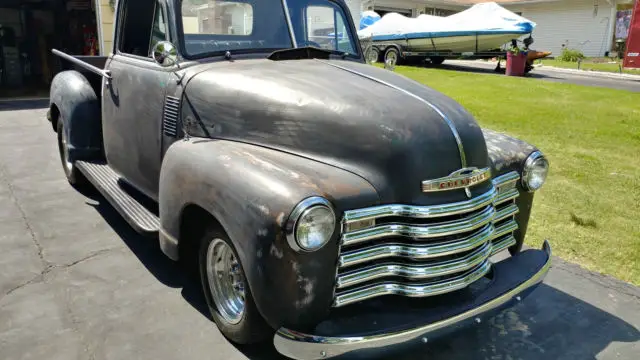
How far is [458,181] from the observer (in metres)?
2.55

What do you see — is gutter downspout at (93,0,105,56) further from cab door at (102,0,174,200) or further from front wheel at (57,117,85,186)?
cab door at (102,0,174,200)

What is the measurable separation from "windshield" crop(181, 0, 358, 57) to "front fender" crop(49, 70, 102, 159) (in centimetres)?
179

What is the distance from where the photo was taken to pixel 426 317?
2391 millimetres

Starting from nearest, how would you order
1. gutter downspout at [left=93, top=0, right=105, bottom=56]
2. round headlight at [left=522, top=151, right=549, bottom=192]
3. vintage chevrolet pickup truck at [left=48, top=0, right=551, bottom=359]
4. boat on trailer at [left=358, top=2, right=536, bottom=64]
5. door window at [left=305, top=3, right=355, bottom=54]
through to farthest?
1. vintage chevrolet pickup truck at [left=48, top=0, right=551, bottom=359]
2. round headlight at [left=522, top=151, right=549, bottom=192]
3. door window at [left=305, top=3, right=355, bottom=54]
4. gutter downspout at [left=93, top=0, right=105, bottom=56]
5. boat on trailer at [left=358, top=2, right=536, bottom=64]

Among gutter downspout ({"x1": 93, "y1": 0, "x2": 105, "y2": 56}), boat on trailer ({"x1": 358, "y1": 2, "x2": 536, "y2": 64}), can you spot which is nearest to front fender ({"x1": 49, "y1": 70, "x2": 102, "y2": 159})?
gutter downspout ({"x1": 93, "y1": 0, "x2": 105, "y2": 56})

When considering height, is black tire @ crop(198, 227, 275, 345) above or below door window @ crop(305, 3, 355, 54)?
below

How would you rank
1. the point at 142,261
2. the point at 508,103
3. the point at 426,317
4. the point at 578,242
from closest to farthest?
the point at 426,317, the point at 142,261, the point at 578,242, the point at 508,103

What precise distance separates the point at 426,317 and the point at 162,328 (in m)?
1.57

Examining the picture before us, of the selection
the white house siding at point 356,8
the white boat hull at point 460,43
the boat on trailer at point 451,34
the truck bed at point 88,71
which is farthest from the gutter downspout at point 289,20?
the white house siding at point 356,8

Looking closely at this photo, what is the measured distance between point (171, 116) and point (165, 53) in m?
0.42

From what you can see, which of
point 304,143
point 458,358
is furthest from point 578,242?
point 304,143

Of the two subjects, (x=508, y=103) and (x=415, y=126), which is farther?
(x=508, y=103)

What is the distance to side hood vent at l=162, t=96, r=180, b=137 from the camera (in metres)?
3.38

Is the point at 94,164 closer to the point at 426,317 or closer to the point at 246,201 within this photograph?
the point at 246,201
